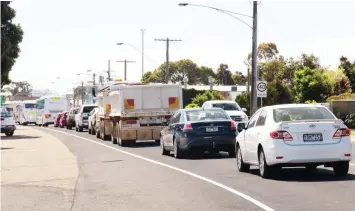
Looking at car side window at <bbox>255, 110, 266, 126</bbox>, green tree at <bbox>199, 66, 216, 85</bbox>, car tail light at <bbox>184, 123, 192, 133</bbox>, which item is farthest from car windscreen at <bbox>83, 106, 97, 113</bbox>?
green tree at <bbox>199, 66, 216, 85</bbox>

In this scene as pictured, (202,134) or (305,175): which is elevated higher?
(202,134)

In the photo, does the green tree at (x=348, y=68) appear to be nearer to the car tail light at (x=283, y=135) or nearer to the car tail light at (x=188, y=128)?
the car tail light at (x=188, y=128)

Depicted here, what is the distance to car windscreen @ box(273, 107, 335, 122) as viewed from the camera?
16078 mm

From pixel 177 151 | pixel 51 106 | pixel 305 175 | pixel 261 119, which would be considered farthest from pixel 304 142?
pixel 51 106

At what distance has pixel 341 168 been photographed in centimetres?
1612

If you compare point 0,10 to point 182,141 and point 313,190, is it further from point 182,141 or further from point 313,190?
point 313,190

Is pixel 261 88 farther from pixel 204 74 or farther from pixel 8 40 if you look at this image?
pixel 204 74

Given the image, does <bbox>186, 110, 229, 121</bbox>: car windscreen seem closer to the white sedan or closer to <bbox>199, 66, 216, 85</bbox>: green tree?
the white sedan

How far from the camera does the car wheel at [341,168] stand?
1598cm

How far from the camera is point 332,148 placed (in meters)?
15.6

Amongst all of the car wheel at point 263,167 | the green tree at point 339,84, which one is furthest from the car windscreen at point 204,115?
the green tree at point 339,84

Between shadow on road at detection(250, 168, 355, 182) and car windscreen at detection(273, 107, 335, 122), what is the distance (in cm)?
124

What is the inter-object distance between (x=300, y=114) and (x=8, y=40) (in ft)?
109

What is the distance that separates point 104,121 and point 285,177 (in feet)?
74.9
